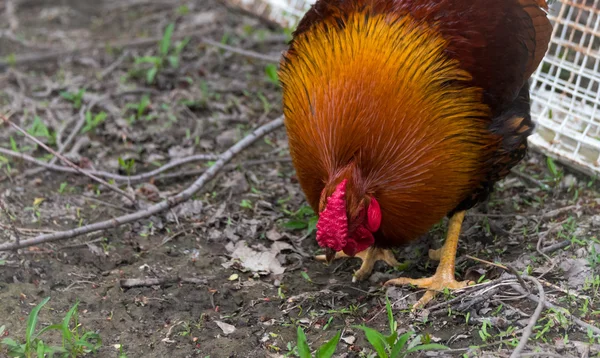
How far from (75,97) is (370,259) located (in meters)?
2.93

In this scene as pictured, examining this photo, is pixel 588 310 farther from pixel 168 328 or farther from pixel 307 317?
pixel 168 328

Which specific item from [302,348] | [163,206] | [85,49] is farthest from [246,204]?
[85,49]

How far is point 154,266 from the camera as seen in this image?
3.71 metres

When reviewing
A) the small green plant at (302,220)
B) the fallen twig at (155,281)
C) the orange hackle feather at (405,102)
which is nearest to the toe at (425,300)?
the orange hackle feather at (405,102)

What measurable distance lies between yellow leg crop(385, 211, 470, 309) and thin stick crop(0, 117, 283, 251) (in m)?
1.38

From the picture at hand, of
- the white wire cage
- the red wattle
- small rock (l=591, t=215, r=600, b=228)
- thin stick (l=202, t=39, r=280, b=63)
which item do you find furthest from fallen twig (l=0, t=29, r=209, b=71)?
small rock (l=591, t=215, r=600, b=228)

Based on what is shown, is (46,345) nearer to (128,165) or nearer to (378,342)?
(378,342)

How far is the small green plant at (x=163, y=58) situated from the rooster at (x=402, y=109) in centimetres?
245

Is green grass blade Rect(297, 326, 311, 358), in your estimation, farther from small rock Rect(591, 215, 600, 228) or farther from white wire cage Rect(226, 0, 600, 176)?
white wire cage Rect(226, 0, 600, 176)

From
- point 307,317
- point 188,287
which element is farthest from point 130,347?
point 307,317

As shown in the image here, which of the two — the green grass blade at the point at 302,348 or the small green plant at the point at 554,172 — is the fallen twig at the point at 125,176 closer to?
the green grass blade at the point at 302,348

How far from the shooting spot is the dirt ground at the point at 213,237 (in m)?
3.13

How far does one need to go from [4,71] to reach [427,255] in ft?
13.5

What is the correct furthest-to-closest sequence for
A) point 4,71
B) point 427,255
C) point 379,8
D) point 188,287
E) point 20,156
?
point 4,71
point 20,156
point 427,255
point 188,287
point 379,8
